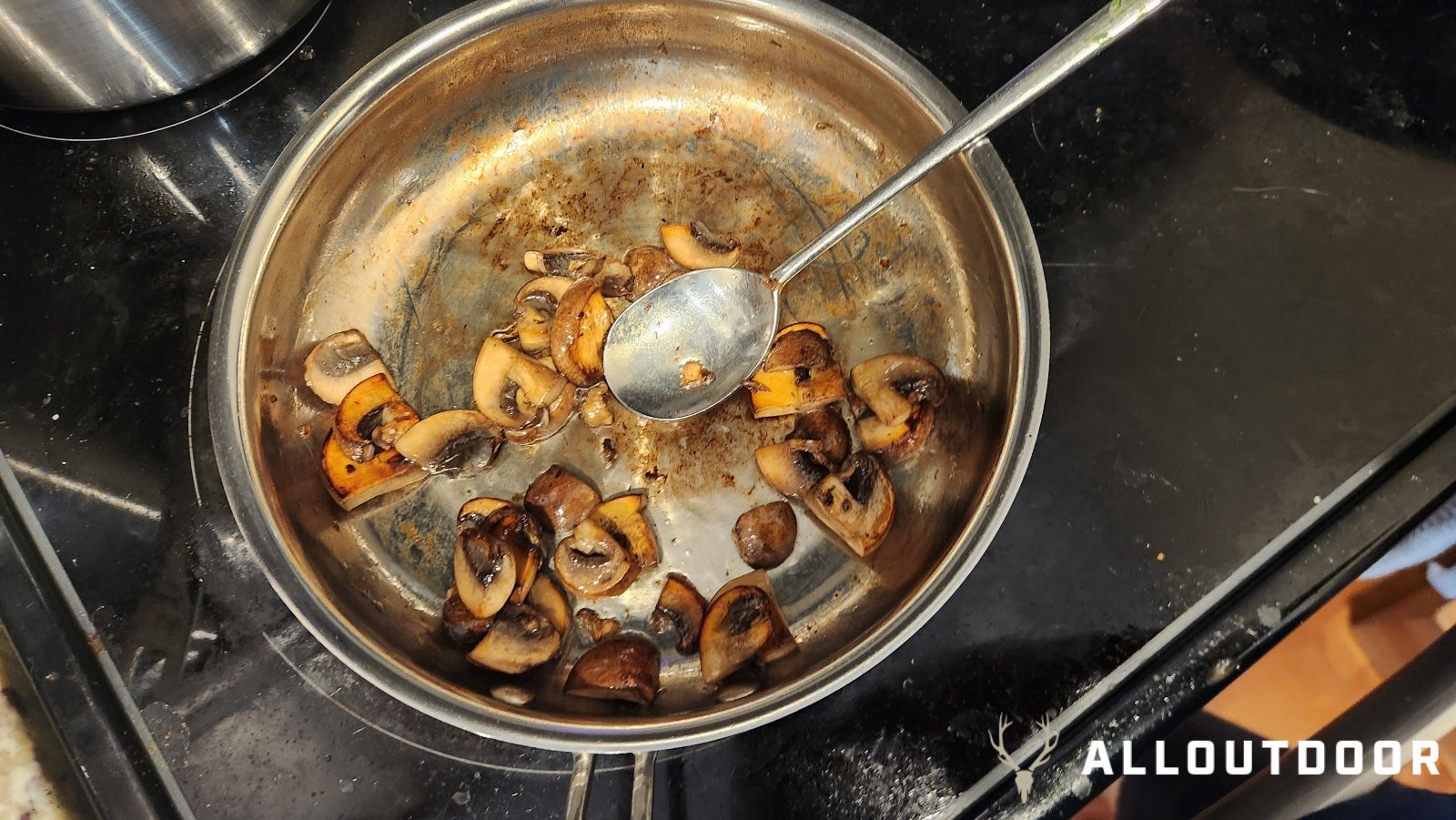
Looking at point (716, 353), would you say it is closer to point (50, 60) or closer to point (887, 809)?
point (887, 809)

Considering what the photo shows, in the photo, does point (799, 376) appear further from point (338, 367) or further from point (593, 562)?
point (338, 367)

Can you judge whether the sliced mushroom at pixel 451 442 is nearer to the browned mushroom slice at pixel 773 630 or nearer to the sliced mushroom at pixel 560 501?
the sliced mushroom at pixel 560 501

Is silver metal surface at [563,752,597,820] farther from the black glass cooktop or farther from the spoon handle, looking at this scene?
the spoon handle

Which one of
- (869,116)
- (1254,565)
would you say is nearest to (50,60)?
(869,116)

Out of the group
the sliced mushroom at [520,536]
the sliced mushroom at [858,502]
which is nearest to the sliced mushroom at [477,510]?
the sliced mushroom at [520,536]

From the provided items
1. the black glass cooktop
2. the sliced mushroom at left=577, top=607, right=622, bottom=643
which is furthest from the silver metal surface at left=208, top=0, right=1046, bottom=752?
the black glass cooktop
